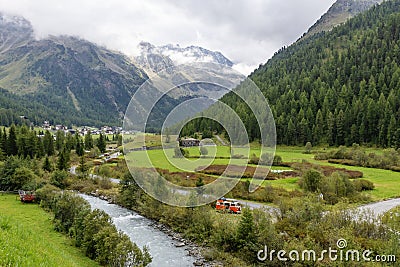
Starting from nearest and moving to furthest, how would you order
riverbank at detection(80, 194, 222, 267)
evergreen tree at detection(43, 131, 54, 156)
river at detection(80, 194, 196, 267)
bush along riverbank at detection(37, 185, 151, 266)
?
bush along riverbank at detection(37, 185, 151, 266) → riverbank at detection(80, 194, 222, 267) → river at detection(80, 194, 196, 267) → evergreen tree at detection(43, 131, 54, 156)

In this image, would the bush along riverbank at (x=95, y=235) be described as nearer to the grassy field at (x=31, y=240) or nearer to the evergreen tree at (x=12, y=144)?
the grassy field at (x=31, y=240)

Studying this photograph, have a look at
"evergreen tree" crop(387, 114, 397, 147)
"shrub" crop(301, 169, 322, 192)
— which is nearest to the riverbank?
"shrub" crop(301, 169, 322, 192)

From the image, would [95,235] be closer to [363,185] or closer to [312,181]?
[312,181]

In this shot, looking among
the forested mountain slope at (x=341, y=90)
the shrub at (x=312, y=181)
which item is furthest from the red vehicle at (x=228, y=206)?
the forested mountain slope at (x=341, y=90)

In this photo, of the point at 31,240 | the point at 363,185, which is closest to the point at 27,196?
the point at 31,240

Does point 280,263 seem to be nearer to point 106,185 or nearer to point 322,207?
point 322,207

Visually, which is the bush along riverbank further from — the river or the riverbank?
the riverbank
